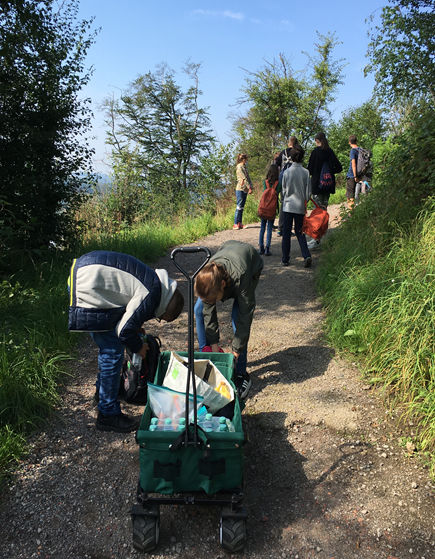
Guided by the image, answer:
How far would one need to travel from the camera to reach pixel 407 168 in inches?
204

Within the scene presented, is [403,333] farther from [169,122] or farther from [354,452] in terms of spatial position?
[169,122]

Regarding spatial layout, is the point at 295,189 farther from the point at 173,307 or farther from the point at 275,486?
the point at 275,486

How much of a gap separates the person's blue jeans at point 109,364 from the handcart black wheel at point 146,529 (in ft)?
3.40

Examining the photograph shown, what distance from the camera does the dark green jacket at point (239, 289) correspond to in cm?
309

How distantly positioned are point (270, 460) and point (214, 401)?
2.26 ft

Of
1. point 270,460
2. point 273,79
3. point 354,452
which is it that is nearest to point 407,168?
point 354,452

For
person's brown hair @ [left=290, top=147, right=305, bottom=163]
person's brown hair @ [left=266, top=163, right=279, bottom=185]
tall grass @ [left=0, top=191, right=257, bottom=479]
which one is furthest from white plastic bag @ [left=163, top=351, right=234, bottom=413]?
person's brown hair @ [left=266, top=163, right=279, bottom=185]

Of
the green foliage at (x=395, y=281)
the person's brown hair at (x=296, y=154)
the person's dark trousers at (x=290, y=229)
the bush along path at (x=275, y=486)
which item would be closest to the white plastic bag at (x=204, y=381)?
the bush along path at (x=275, y=486)

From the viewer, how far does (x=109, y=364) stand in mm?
2875

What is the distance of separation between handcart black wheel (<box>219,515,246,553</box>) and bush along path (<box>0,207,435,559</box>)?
0.39 ft

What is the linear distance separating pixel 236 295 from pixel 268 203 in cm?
429

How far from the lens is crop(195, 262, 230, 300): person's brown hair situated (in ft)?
8.93

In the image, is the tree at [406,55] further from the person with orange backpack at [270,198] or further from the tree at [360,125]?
the tree at [360,125]

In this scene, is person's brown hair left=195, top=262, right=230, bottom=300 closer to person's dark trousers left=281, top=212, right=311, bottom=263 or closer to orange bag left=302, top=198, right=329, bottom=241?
person's dark trousers left=281, top=212, right=311, bottom=263
